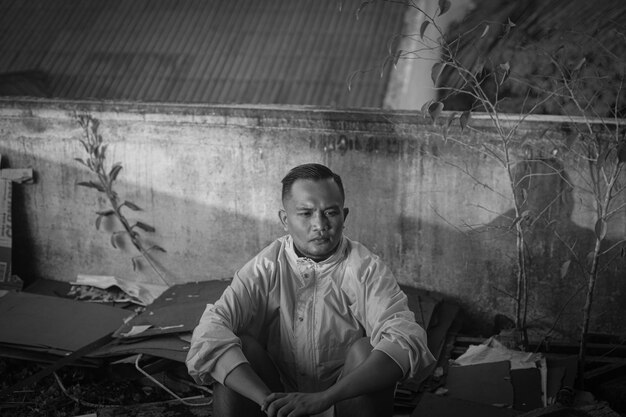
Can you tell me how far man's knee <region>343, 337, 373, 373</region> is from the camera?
2514 millimetres

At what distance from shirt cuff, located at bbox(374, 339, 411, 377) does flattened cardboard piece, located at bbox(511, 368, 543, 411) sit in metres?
1.03

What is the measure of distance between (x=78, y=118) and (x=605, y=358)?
128 inches

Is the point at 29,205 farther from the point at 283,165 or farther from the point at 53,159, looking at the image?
the point at 283,165

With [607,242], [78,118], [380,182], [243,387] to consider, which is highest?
[78,118]

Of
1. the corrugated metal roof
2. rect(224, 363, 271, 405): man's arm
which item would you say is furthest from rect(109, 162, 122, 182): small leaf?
the corrugated metal roof

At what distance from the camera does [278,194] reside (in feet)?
13.7

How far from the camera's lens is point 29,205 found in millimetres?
4625

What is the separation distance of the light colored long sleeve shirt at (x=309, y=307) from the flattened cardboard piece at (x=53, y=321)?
143 cm

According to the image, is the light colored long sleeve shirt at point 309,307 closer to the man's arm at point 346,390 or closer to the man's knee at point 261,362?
the man's knee at point 261,362

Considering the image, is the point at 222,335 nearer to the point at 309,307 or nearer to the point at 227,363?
the point at 227,363

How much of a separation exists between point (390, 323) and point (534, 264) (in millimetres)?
1628

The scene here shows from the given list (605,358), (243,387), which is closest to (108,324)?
(243,387)

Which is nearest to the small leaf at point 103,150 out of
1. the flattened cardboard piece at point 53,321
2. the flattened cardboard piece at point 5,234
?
the flattened cardboard piece at point 5,234

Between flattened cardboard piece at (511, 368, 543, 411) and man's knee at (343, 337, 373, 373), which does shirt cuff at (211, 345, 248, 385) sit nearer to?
man's knee at (343, 337, 373, 373)
